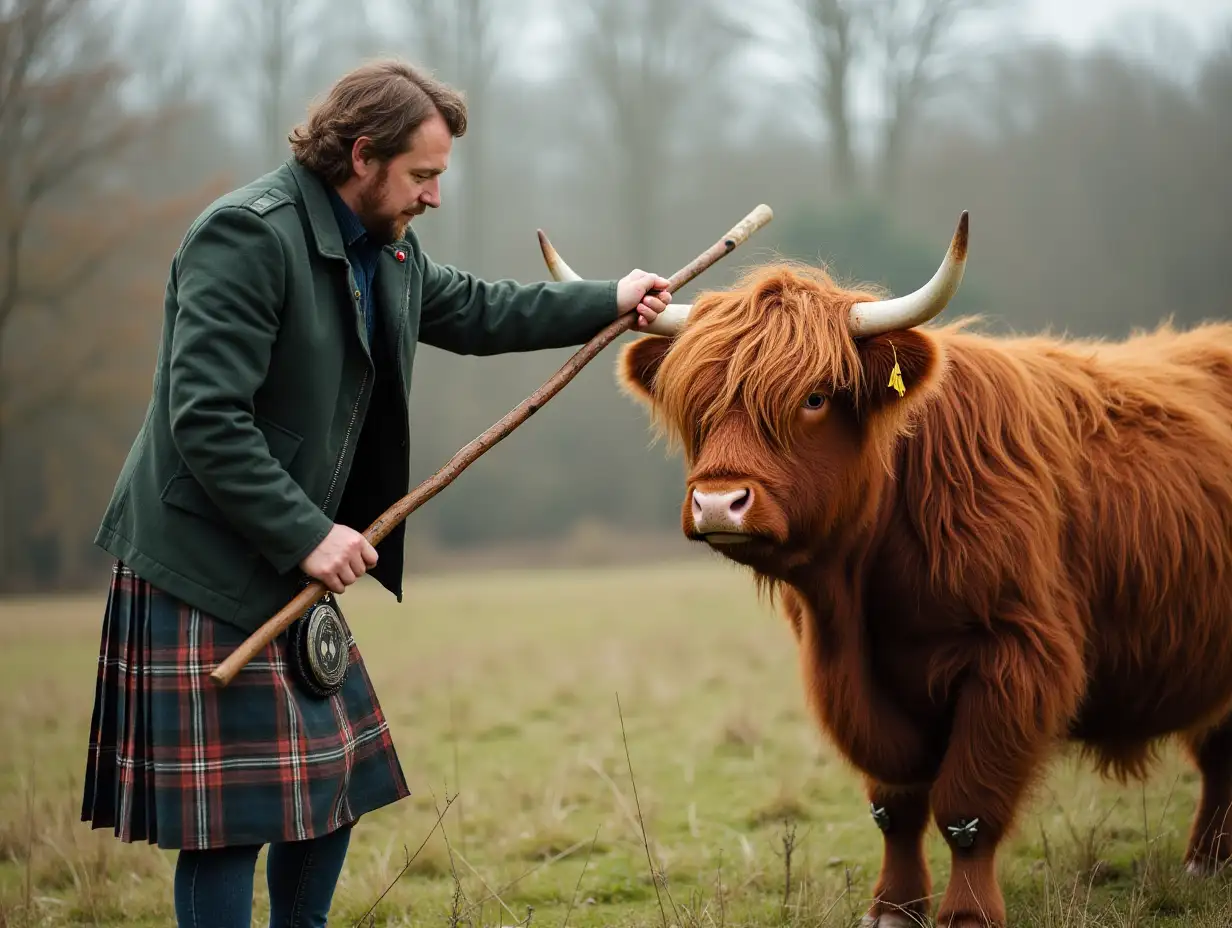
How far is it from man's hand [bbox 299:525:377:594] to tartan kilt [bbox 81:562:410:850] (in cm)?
25

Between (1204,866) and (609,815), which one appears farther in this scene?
(609,815)

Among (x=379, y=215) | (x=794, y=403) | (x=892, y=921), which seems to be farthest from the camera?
(x=892, y=921)

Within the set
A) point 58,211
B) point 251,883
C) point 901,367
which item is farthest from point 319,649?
point 58,211

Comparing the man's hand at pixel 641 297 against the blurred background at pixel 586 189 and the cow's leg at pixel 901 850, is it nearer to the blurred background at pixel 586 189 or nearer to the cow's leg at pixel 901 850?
the cow's leg at pixel 901 850

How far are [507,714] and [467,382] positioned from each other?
2014cm

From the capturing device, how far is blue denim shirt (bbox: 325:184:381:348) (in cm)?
304

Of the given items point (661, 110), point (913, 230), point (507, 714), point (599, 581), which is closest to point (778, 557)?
point (507, 714)

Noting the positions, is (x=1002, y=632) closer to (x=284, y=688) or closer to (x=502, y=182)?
(x=284, y=688)

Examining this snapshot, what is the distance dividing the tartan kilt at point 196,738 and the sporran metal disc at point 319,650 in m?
0.03

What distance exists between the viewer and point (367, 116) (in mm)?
2924

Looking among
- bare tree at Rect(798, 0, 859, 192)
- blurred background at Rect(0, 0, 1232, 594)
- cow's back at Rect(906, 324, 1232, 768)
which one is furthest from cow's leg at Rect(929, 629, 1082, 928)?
bare tree at Rect(798, 0, 859, 192)

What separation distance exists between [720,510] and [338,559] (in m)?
1.04

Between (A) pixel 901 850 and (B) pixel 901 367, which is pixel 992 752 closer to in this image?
(A) pixel 901 850

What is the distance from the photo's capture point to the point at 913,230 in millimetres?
25875
